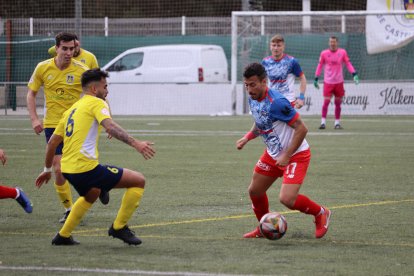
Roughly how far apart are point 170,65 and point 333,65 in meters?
9.51

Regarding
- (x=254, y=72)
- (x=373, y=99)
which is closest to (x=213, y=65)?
(x=373, y=99)

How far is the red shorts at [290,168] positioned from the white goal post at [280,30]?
60.6 ft

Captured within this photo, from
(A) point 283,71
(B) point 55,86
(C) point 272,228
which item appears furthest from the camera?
(A) point 283,71

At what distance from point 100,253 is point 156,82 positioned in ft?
71.8

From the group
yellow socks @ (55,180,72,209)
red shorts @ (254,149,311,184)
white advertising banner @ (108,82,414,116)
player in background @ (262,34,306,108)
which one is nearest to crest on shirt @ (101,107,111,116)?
red shorts @ (254,149,311,184)

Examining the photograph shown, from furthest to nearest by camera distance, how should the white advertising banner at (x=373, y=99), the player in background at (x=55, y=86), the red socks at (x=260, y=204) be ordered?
1. the white advertising banner at (x=373, y=99)
2. the player in background at (x=55, y=86)
3. the red socks at (x=260, y=204)

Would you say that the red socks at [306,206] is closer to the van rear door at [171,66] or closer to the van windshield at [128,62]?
the van rear door at [171,66]

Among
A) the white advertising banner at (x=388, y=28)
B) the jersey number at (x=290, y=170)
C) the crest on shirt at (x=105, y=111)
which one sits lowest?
the jersey number at (x=290, y=170)

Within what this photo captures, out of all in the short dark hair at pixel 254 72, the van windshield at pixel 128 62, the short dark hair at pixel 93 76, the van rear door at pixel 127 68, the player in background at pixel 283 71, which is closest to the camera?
the short dark hair at pixel 93 76

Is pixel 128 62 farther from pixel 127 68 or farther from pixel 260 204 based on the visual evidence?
pixel 260 204

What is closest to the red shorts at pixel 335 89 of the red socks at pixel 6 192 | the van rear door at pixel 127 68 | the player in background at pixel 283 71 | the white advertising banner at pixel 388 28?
the white advertising banner at pixel 388 28

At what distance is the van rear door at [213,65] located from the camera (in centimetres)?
3070

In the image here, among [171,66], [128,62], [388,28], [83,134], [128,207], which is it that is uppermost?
[388,28]

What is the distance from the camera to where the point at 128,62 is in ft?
103
